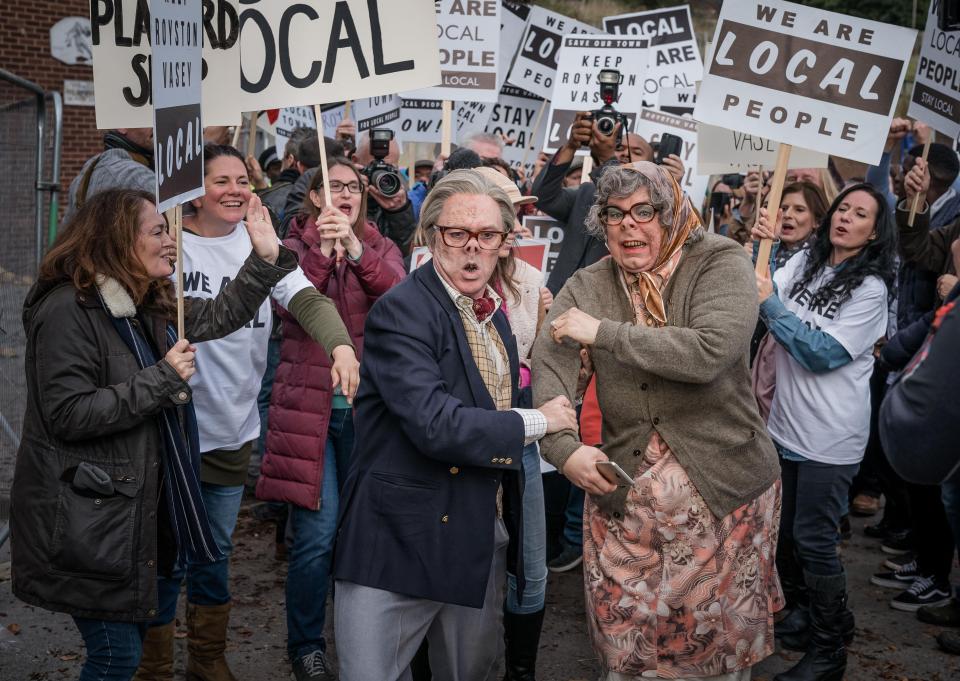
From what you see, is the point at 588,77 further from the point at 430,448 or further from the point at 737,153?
the point at 430,448

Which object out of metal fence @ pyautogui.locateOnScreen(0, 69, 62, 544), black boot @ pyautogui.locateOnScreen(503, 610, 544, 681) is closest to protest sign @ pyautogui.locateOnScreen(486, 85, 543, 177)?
metal fence @ pyautogui.locateOnScreen(0, 69, 62, 544)

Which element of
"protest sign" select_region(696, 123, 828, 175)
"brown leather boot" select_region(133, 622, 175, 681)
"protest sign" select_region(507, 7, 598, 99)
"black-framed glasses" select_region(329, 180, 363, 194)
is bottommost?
"brown leather boot" select_region(133, 622, 175, 681)

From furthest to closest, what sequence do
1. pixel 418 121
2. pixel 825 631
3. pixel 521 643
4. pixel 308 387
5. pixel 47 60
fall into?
pixel 47 60, pixel 418 121, pixel 825 631, pixel 308 387, pixel 521 643

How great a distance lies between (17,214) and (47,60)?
492 inches

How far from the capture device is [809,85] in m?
4.74

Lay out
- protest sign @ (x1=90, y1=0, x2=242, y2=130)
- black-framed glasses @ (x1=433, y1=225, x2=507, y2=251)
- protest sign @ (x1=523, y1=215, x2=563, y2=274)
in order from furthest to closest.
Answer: protest sign @ (x1=523, y1=215, x2=563, y2=274) → protest sign @ (x1=90, y1=0, x2=242, y2=130) → black-framed glasses @ (x1=433, y1=225, x2=507, y2=251)

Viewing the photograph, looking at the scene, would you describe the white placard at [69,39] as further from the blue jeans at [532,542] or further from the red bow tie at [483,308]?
the red bow tie at [483,308]

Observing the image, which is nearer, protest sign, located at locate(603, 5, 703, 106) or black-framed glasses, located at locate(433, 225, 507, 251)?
black-framed glasses, located at locate(433, 225, 507, 251)

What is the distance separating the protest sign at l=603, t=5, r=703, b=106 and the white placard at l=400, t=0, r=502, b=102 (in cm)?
265

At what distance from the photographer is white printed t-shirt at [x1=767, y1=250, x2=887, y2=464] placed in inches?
183

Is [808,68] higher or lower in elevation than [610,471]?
higher

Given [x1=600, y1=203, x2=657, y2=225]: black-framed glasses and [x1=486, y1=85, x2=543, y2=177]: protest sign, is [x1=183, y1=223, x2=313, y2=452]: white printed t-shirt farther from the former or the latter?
[x1=486, y1=85, x2=543, y2=177]: protest sign

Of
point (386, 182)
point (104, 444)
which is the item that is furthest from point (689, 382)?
point (386, 182)

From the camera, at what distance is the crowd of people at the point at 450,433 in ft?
10.3
